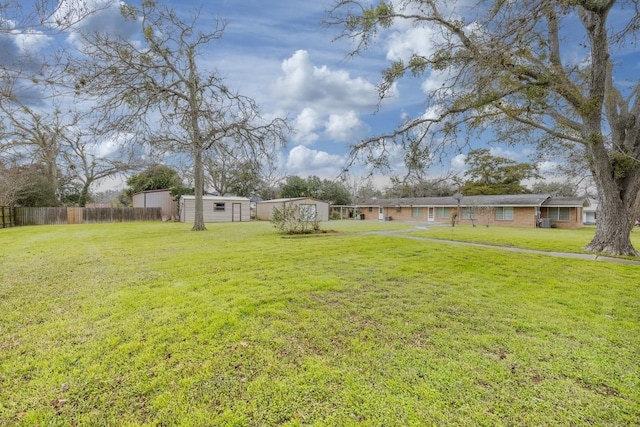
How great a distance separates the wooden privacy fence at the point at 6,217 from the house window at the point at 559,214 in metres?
40.2

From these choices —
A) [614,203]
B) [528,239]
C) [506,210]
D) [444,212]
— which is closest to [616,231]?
[614,203]

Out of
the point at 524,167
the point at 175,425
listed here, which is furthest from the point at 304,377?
the point at 524,167

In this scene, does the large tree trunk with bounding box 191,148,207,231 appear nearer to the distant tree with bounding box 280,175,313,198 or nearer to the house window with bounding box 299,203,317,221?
the house window with bounding box 299,203,317,221

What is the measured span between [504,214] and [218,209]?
25.9 meters

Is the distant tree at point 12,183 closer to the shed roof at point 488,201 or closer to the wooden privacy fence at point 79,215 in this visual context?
the wooden privacy fence at point 79,215

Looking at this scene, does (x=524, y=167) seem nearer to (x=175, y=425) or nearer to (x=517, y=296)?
(x=517, y=296)

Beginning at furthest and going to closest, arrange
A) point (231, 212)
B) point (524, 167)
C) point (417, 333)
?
point (524, 167)
point (231, 212)
point (417, 333)

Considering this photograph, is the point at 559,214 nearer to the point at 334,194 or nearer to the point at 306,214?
the point at 306,214

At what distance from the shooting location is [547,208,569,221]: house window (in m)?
24.4

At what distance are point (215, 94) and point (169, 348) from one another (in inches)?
563

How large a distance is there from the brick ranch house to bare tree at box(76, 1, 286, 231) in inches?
597

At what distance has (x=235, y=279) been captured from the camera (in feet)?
17.8

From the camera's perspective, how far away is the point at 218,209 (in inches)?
1062

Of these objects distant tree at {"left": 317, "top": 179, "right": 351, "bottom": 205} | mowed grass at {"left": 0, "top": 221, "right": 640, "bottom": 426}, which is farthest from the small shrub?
distant tree at {"left": 317, "top": 179, "right": 351, "bottom": 205}
